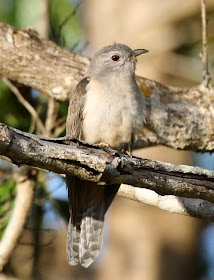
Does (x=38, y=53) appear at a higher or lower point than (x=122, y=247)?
higher

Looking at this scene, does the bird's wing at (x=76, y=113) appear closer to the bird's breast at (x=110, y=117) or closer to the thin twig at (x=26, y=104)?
the bird's breast at (x=110, y=117)

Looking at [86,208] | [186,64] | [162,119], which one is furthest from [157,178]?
[186,64]

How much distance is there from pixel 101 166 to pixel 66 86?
263 cm

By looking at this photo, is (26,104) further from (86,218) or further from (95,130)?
(86,218)

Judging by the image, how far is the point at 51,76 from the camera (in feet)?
23.2

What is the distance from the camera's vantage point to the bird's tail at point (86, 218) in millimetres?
6316

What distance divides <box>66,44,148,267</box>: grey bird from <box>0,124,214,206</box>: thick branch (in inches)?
49.1

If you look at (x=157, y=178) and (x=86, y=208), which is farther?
(x=86, y=208)

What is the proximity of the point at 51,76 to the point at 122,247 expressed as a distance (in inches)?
123

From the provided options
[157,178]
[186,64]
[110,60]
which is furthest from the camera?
[186,64]

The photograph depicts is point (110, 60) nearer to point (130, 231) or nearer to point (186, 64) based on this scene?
point (186, 64)

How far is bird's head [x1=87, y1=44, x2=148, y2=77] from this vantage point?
6875mm

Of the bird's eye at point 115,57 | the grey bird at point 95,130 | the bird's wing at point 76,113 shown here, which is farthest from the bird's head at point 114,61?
the bird's wing at point 76,113

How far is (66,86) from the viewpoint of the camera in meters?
7.10
